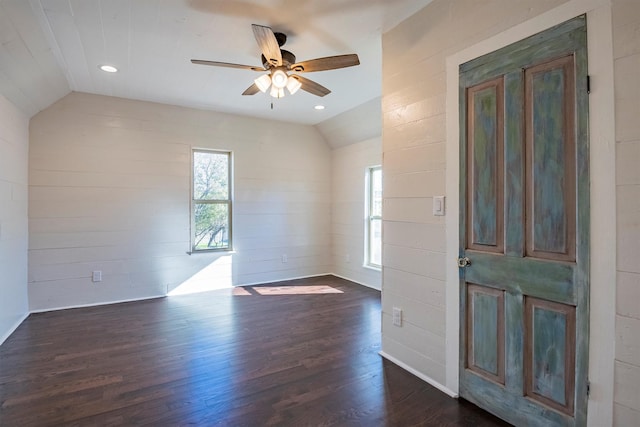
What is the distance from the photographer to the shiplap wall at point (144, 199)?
156 inches

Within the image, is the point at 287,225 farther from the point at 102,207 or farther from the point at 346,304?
the point at 102,207

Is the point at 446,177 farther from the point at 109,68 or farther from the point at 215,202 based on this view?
the point at 215,202

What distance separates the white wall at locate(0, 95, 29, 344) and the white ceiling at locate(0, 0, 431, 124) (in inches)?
9.9

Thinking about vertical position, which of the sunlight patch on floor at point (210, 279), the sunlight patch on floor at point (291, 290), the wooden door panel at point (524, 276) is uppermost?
the wooden door panel at point (524, 276)

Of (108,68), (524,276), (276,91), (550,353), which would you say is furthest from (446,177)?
(108,68)

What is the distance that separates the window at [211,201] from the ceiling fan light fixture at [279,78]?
2644 millimetres

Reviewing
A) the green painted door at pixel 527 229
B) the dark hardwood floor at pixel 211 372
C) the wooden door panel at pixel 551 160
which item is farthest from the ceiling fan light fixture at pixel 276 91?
the dark hardwood floor at pixel 211 372

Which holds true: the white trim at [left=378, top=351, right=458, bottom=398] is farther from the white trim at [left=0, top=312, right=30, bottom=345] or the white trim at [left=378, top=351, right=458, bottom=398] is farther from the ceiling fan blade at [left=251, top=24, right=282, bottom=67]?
the white trim at [left=0, top=312, right=30, bottom=345]

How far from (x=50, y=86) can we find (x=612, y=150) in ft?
15.5

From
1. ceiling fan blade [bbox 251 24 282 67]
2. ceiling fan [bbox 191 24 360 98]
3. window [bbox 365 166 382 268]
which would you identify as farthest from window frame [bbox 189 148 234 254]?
ceiling fan blade [bbox 251 24 282 67]

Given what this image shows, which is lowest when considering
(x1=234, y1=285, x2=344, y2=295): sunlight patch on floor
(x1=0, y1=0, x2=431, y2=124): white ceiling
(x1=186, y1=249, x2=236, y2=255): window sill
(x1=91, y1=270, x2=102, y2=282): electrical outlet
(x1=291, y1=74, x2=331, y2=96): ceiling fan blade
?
(x1=234, y1=285, x2=344, y2=295): sunlight patch on floor

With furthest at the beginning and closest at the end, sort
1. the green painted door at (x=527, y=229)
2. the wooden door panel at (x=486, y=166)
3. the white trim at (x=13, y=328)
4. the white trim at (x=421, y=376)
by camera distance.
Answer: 1. the white trim at (x=13, y=328)
2. the white trim at (x=421, y=376)
3. the wooden door panel at (x=486, y=166)
4. the green painted door at (x=527, y=229)

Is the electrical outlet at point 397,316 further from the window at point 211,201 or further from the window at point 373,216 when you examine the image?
the window at point 211,201

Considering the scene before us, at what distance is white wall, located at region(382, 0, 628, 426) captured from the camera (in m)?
1.46
